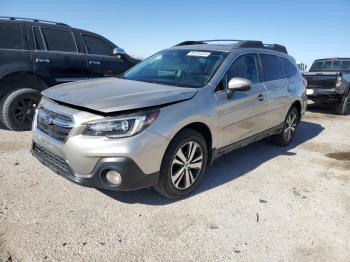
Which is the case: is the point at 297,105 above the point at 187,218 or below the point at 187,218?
above

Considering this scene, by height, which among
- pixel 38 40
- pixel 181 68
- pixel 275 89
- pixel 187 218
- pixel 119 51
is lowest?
pixel 187 218

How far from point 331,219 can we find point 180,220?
157 centimetres

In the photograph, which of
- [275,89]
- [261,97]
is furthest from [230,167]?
[275,89]

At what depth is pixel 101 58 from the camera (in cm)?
682

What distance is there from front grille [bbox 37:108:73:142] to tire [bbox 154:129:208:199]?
975mm

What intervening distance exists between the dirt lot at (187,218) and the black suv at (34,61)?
1.19m

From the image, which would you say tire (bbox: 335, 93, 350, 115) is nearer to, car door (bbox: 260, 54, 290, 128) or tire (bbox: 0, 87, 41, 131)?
car door (bbox: 260, 54, 290, 128)

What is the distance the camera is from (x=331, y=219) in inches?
133

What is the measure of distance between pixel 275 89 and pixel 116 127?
301 centimetres

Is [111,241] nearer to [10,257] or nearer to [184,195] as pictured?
Answer: [10,257]

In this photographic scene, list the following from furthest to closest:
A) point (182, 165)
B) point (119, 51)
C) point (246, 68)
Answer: point (119, 51), point (246, 68), point (182, 165)

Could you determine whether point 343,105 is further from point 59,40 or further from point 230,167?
point 59,40

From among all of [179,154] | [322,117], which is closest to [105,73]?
[179,154]

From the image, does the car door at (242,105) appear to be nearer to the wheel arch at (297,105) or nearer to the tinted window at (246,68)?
the tinted window at (246,68)
